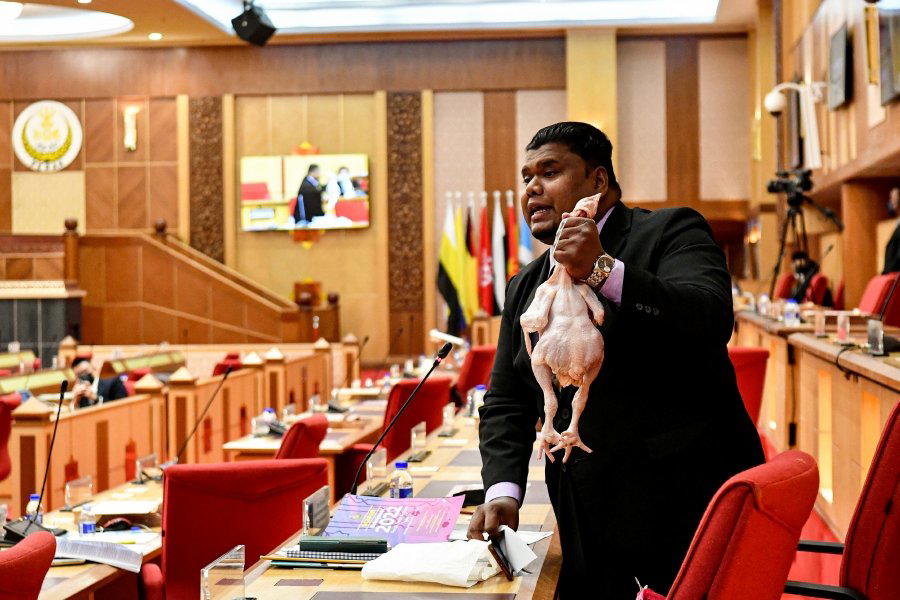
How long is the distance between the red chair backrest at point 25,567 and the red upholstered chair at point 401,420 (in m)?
3.15

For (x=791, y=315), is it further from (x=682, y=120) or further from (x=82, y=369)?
(x=682, y=120)

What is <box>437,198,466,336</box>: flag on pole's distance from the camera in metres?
14.5

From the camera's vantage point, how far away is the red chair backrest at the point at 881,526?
197 centimetres

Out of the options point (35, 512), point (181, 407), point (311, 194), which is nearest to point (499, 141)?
point (311, 194)

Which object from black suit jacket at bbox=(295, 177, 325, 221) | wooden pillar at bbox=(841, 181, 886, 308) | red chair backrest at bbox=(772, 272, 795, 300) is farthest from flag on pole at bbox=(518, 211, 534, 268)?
wooden pillar at bbox=(841, 181, 886, 308)

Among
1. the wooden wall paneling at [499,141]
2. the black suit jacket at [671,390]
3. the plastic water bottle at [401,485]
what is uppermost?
the wooden wall paneling at [499,141]

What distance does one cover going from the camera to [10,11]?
47.2 ft

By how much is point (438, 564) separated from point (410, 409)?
11.7ft

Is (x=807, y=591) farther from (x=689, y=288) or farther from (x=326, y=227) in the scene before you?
(x=326, y=227)

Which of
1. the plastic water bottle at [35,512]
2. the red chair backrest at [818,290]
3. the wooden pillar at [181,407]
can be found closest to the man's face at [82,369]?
the wooden pillar at [181,407]

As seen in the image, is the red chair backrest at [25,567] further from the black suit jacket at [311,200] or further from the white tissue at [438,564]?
the black suit jacket at [311,200]

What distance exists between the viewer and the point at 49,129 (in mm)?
15117

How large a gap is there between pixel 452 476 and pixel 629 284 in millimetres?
1805

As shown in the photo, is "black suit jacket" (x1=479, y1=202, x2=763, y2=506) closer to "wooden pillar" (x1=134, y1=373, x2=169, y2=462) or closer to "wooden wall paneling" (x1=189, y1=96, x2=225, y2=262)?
"wooden pillar" (x1=134, y1=373, x2=169, y2=462)
